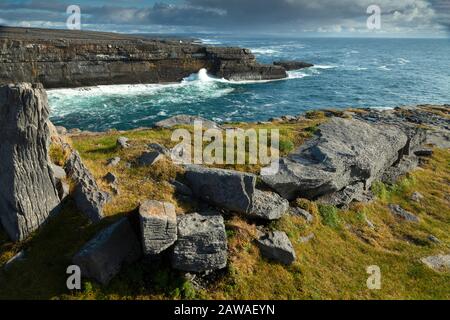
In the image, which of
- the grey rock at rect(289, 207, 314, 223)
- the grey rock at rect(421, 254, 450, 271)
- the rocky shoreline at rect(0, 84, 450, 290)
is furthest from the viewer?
the grey rock at rect(289, 207, 314, 223)

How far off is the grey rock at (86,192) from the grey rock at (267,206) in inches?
223

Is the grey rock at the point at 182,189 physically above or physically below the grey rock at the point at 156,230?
above

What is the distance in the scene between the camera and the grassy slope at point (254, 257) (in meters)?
11.8

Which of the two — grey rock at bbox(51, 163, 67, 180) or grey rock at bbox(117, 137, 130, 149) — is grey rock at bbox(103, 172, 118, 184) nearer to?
grey rock at bbox(51, 163, 67, 180)

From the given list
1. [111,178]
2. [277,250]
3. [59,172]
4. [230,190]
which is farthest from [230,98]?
[277,250]

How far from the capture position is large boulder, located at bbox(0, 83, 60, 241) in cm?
1145

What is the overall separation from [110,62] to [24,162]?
2703 inches

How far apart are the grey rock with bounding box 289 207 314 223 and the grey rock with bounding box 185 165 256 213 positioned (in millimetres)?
3249

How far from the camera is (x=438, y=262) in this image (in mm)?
16219

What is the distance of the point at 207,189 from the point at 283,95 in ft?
209

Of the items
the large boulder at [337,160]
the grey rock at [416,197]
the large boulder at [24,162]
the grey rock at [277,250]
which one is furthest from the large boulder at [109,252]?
the grey rock at [416,197]

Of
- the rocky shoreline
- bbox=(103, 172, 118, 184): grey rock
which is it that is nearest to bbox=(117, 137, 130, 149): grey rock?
the rocky shoreline

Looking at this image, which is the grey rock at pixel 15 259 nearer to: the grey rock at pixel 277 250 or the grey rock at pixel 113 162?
the grey rock at pixel 113 162

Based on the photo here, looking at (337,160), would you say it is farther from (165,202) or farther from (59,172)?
(59,172)
